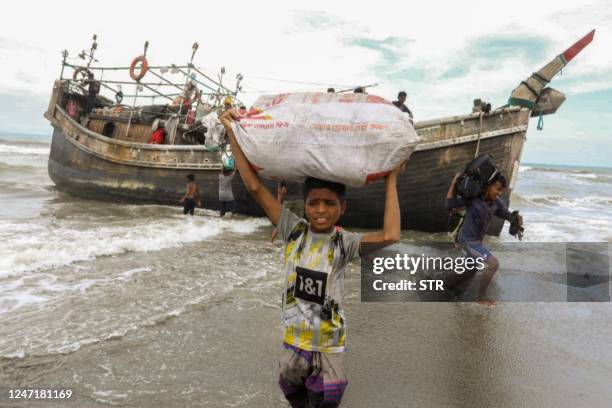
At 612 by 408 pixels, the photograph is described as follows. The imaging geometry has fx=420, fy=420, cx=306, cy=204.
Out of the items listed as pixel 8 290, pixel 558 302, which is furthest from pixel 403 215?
→ pixel 8 290

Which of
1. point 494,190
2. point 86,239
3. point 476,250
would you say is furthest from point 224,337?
point 86,239

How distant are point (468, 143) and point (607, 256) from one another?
3318 mm

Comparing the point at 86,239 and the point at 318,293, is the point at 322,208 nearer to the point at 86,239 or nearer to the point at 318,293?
the point at 318,293

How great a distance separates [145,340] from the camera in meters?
3.39

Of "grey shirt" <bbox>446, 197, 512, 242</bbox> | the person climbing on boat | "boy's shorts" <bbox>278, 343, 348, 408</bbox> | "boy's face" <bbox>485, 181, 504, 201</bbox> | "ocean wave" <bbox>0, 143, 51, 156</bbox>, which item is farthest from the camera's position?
"ocean wave" <bbox>0, 143, 51, 156</bbox>

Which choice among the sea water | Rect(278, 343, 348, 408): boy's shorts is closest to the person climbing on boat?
the sea water

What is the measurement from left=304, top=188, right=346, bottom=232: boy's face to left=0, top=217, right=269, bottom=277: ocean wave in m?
4.76

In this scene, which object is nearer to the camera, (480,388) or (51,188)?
(480,388)

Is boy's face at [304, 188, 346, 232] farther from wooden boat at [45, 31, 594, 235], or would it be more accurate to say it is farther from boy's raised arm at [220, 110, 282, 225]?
wooden boat at [45, 31, 594, 235]

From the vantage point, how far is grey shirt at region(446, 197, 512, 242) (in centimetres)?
449

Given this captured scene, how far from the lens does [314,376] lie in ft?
5.76

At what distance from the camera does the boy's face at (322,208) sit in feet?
5.99

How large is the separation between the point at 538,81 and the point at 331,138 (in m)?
8.60

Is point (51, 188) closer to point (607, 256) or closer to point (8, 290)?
point (8, 290)
